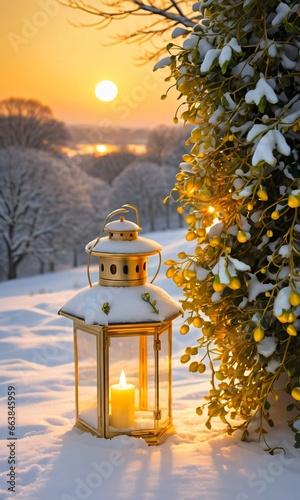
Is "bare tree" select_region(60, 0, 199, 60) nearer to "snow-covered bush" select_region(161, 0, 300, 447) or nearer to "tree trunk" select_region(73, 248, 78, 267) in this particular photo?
"snow-covered bush" select_region(161, 0, 300, 447)

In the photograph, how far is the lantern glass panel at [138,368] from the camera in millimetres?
2307

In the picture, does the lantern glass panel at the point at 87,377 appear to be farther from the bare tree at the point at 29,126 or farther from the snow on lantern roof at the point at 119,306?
the bare tree at the point at 29,126

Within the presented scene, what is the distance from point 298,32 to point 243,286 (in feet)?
3.03

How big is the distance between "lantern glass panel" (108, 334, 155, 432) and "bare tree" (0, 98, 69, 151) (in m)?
11.4

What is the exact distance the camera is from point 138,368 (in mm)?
2412

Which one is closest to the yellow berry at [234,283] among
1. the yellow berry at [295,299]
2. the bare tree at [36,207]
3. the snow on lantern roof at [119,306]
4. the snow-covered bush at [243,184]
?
the snow-covered bush at [243,184]

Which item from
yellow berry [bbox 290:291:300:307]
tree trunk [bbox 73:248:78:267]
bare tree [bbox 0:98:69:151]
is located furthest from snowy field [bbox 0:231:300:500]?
bare tree [bbox 0:98:69:151]

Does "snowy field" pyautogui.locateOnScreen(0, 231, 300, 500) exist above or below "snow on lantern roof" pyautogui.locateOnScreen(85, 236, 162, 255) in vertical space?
below

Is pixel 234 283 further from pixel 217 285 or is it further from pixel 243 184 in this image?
pixel 243 184

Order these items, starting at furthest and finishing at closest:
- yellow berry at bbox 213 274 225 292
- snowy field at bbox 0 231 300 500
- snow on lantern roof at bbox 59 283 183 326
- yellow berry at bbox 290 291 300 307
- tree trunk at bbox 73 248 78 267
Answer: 1. tree trunk at bbox 73 248 78 267
2. snow on lantern roof at bbox 59 283 183 326
3. snowy field at bbox 0 231 300 500
4. yellow berry at bbox 213 274 225 292
5. yellow berry at bbox 290 291 300 307

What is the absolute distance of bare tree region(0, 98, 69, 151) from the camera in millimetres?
13578

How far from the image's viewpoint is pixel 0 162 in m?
11.9

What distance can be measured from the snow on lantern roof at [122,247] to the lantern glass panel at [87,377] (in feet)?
1.20

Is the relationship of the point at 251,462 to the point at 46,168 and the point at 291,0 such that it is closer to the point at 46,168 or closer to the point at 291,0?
the point at 291,0
